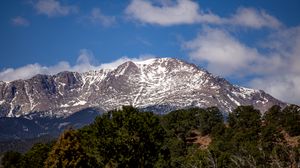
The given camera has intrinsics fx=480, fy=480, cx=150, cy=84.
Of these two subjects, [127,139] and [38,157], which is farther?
[38,157]

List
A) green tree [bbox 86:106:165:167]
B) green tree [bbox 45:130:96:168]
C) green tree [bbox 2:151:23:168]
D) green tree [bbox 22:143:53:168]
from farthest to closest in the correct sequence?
1. green tree [bbox 2:151:23:168]
2. green tree [bbox 22:143:53:168]
3. green tree [bbox 86:106:165:167]
4. green tree [bbox 45:130:96:168]

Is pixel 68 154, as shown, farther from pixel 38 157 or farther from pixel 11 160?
pixel 11 160

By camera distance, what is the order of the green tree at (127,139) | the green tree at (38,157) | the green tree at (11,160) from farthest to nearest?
1. the green tree at (11,160)
2. the green tree at (38,157)
3. the green tree at (127,139)

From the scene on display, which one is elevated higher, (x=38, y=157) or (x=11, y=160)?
(x=11, y=160)

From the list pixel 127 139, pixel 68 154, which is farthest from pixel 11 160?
pixel 127 139

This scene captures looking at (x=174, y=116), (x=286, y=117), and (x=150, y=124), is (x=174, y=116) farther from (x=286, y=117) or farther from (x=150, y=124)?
(x=150, y=124)

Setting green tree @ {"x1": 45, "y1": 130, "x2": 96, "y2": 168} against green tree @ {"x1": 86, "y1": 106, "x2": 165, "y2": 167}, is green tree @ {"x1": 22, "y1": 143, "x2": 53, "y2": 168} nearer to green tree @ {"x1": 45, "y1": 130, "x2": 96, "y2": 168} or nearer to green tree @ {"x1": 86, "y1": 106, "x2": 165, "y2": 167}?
green tree @ {"x1": 45, "y1": 130, "x2": 96, "y2": 168}

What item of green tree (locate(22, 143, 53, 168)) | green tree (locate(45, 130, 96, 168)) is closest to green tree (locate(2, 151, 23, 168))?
green tree (locate(22, 143, 53, 168))

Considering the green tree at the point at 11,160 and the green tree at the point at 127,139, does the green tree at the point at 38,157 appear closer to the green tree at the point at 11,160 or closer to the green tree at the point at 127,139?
the green tree at the point at 11,160

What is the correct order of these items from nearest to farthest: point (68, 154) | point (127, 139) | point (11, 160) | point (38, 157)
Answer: point (127, 139) < point (68, 154) < point (38, 157) < point (11, 160)

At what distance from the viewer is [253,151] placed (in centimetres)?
10606

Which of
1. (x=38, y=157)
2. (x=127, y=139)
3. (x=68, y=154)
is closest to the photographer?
(x=127, y=139)

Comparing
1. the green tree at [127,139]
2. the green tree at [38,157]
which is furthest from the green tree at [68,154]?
the green tree at [38,157]

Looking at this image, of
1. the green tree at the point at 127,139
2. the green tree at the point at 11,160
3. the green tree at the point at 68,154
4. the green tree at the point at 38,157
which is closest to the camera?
the green tree at the point at 68,154
